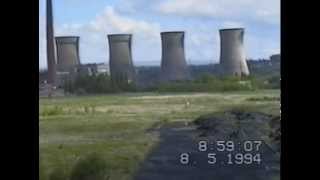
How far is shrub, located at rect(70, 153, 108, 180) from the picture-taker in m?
2.20

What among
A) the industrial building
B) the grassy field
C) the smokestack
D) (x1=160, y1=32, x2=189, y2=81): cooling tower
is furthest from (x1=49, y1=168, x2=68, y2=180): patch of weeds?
the industrial building

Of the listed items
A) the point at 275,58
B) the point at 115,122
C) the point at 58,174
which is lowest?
the point at 58,174

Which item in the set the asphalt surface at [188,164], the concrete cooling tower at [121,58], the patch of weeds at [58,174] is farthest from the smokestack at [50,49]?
the asphalt surface at [188,164]

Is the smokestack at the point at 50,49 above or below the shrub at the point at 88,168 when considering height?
above

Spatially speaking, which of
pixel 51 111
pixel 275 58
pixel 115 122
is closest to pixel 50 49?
pixel 51 111

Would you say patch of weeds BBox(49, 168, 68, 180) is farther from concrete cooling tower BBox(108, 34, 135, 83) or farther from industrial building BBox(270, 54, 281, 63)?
industrial building BBox(270, 54, 281, 63)

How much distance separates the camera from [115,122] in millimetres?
2201

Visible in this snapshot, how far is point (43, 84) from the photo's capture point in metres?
2.19

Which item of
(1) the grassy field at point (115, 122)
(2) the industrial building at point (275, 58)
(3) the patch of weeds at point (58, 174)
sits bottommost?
(3) the patch of weeds at point (58, 174)

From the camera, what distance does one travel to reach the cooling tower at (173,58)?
2170 millimetres

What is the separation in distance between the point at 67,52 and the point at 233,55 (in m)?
0.57

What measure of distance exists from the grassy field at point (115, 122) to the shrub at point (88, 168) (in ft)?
0.05

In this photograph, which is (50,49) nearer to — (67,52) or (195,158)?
(67,52)

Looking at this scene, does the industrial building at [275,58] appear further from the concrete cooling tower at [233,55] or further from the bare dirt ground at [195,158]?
the bare dirt ground at [195,158]
